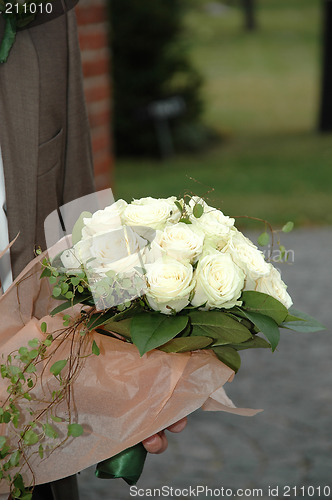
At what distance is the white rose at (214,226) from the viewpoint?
63.4 inches

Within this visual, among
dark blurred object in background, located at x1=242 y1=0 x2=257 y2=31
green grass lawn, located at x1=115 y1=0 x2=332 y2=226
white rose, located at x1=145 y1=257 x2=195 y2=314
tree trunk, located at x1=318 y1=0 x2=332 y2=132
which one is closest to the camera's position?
white rose, located at x1=145 y1=257 x2=195 y2=314

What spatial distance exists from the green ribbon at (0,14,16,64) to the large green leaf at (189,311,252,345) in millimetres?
927

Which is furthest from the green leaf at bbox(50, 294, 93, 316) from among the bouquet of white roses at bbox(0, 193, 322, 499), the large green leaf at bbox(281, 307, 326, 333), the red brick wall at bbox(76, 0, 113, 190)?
the red brick wall at bbox(76, 0, 113, 190)

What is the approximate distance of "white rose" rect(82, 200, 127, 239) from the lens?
1.56m

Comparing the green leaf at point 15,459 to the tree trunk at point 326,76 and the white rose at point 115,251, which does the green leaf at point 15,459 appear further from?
the tree trunk at point 326,76

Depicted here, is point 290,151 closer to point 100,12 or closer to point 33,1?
point 100,12

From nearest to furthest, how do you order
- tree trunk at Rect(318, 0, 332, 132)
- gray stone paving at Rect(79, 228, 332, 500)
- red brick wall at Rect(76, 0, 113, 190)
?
gray stone paving at Rect(79, 228, 332, 500), red brick wall at Rect(76, 0, 113, 190), tree trunk at Rect(318, 0, 332, 132)

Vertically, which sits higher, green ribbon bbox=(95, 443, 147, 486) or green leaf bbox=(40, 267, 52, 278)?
green leaf bbox=(40, 267, 52, 278)

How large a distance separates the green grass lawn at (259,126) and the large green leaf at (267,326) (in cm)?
32

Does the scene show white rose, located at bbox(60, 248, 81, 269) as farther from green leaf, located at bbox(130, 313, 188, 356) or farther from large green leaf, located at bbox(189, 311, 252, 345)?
large green leaf, located at bbox(189, 311, 252, 345)

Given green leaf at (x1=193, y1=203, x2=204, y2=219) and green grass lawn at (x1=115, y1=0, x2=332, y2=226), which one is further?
green grass lawn at (x1=115, y1=0, x2=332, y2=226)

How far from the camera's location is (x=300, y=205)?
9.85 metres

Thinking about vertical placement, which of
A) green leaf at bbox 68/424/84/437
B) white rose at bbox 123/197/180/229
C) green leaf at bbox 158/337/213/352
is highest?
white rose at bbox 123/197/180/229

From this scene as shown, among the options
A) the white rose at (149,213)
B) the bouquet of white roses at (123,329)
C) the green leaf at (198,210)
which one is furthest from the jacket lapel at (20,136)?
the green leaf at (198,210)
